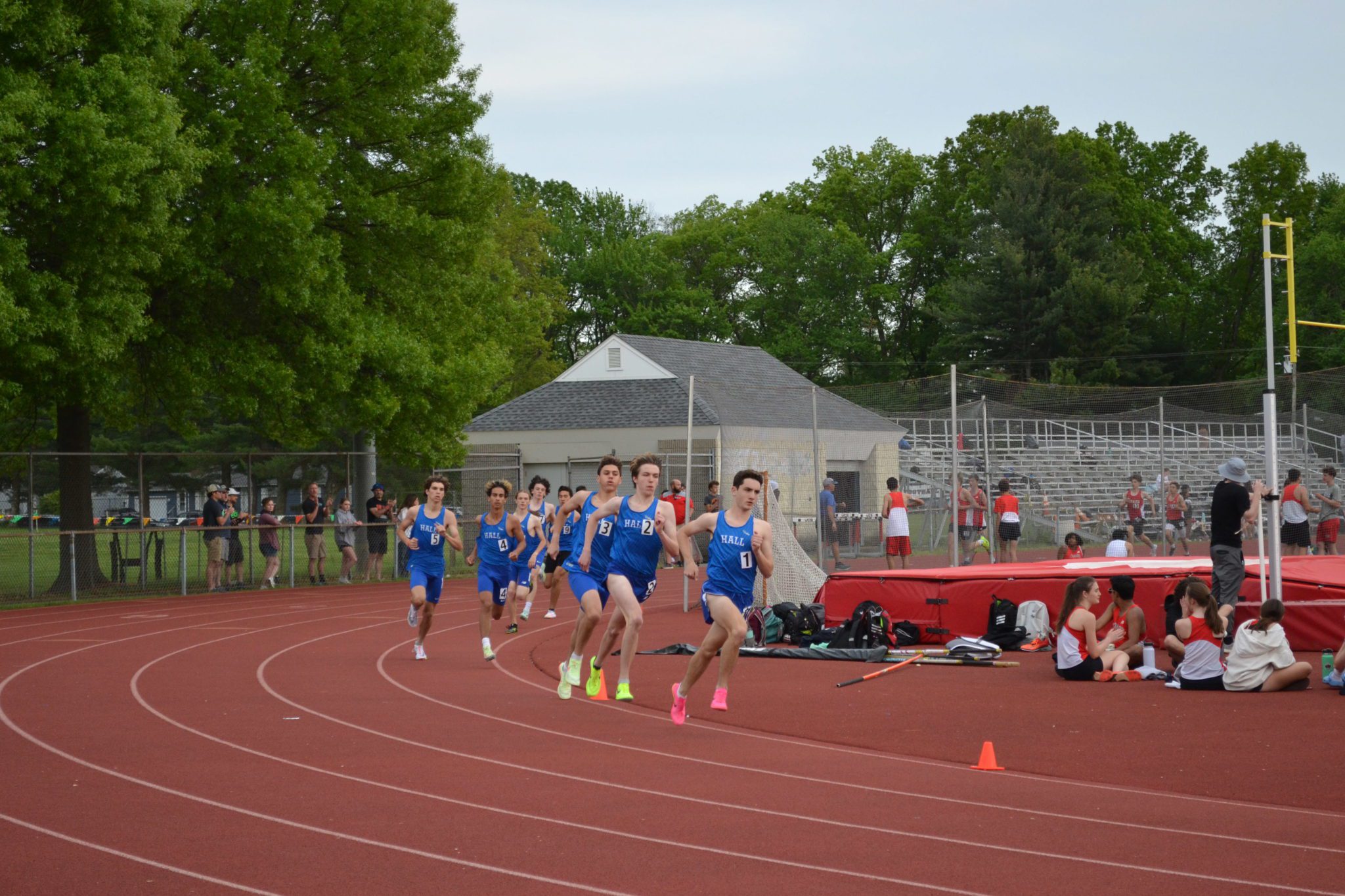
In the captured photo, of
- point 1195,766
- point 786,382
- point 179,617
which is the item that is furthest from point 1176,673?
point 786,382

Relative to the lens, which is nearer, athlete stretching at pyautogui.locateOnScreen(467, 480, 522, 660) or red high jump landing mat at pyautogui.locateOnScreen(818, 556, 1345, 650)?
red high jump landing mat at pyautogui.locateOnScreen(818, 556, 1345, 650)

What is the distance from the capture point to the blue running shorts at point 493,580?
14891 mm

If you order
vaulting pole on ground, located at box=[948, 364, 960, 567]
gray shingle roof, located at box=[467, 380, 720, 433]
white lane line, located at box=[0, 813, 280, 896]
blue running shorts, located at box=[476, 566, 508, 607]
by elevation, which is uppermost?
gray shingle roof, located at box=[467, 380, 720, 433]

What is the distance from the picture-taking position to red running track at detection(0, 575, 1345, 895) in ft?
20.5

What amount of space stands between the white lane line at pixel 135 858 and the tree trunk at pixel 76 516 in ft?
59.5

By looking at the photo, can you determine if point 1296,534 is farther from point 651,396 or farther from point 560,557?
point 651,396

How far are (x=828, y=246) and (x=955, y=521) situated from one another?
153 ft

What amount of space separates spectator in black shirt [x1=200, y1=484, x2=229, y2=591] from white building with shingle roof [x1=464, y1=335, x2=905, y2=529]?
352 inches

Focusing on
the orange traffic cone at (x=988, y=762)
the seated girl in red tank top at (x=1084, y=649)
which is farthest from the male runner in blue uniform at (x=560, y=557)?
the orange traffic cone at (x=988, y=762)

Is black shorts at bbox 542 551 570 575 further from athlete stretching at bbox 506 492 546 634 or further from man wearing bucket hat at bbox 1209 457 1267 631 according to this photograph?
man wearing bucket hat at bbox 1209 457 1267 631

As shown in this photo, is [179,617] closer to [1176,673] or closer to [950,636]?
[950,636]

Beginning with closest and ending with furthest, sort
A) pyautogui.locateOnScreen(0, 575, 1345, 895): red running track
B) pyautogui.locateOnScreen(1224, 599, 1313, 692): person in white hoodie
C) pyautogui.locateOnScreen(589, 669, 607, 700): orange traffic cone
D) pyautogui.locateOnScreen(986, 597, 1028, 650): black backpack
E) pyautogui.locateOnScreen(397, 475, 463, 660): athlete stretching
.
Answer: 1. pyautogui.locateOnScreen(0, 575, 1345, 895): red running track
2. pyautogui.locateOnScreen(1224, 599, 1313, 692): person in white hoodie
3. pyautogui.locateOnScreen(589, 669, 607, 700): orange traffic cone
4. pyautogui.locateOnScreen(397, 475, 463, 660): athlete stretching
5. pyautogui.locateOnScreen(986, 597, 1028, 650): black backpack

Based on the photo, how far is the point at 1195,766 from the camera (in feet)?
28.6

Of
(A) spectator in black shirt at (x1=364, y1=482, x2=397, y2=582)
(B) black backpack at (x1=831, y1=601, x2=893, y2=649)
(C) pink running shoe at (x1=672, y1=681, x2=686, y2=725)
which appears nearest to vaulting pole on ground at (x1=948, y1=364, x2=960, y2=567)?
(B) black backpack at (x1=831, y1=601, x2=893, y2=649)
